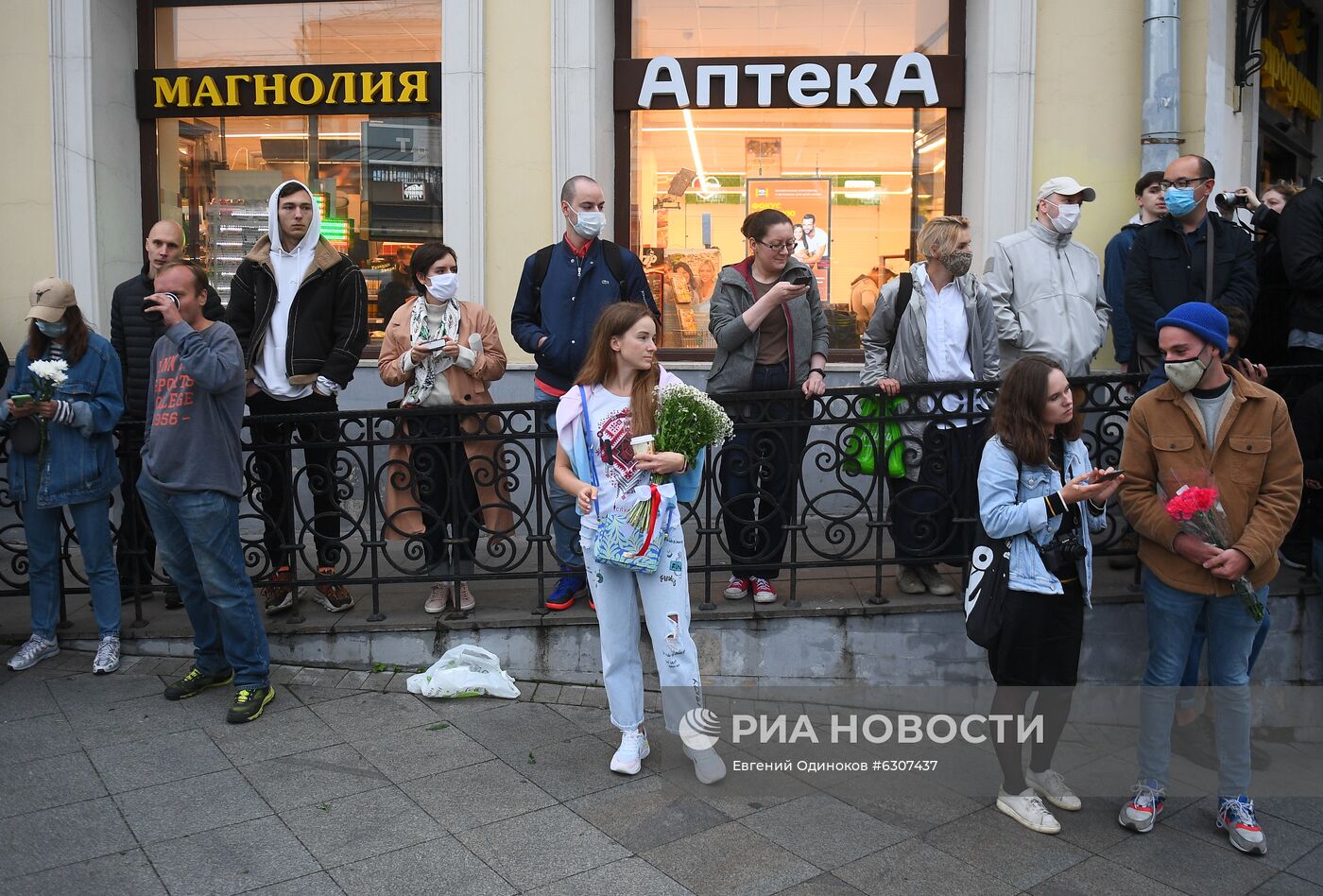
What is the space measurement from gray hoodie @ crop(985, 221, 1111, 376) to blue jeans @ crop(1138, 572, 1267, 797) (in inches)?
75.8

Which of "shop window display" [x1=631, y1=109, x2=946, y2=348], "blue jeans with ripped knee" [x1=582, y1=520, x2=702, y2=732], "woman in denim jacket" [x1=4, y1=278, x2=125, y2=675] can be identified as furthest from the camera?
"shop window display" [x1=631, y1=109, x2=946, y2=348]

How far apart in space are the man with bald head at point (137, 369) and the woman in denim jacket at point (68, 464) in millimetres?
235

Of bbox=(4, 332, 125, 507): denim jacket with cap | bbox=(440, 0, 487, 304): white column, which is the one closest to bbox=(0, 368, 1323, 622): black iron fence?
bbox=(4, 332, 125, 507): denim jacket with cap

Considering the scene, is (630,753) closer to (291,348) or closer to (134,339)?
(291,348)

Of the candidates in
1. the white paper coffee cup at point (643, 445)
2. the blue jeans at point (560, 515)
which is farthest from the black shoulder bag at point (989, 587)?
the blue jeans at point (560, 515)

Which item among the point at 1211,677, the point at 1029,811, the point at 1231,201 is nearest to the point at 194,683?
the point at 1029,811

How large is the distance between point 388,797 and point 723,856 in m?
1.39

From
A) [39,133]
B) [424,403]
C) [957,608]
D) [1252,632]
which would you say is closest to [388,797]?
[424,403]

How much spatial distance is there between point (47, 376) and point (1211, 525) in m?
5.38

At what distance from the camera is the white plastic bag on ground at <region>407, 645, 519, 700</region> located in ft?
18.4

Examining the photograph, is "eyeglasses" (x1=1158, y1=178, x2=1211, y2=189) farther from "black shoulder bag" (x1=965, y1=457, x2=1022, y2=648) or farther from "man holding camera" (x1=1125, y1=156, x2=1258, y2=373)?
"black shoulder bag" (x1=965, y1=457, x2=1022, y2=648)

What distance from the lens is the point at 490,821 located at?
4.34 m

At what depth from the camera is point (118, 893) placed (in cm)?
378

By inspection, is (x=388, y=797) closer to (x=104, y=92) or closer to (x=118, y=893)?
(x=118, y=893)
